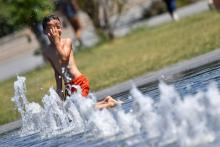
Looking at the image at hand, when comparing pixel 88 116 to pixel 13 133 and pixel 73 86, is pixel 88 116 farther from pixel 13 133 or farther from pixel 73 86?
pixel 13 133

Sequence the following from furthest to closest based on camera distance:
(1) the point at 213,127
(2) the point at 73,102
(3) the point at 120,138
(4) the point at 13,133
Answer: (4) the point at 13,133 → (2) the point at 73,102 → (3) the point at 120,138 → (1) the point at 213,127

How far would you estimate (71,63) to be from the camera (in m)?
10.5

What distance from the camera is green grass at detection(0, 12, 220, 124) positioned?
47.5ft

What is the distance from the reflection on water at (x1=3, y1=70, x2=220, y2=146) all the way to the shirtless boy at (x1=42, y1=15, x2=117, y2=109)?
222 millimetres

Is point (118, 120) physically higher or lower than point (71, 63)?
lower

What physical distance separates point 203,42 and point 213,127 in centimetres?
870

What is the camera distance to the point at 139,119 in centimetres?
830

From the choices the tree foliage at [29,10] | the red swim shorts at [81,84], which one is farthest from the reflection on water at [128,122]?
the tree foliage at [29,10]

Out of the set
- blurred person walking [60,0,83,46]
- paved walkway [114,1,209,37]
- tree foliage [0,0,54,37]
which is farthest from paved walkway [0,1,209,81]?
tree foliage [0,0,54,37]

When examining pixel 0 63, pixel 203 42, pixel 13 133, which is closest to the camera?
pixel 13 133

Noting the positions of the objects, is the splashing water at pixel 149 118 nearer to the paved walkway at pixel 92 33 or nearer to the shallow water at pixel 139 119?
the shallow water at pixel 139 119

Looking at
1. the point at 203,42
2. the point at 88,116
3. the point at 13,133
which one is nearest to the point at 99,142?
the point at 88,116

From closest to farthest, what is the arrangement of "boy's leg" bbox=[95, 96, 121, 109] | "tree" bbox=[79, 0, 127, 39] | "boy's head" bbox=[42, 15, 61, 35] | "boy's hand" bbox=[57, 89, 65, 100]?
"boy's leg" bbox=[95, 96, 121, 109] < "boy's head" bbox=[42, 15, 61, 35] < "boy's hand" bbox=[57, 89, 65, 100] < "tree" bbox=[79, 0, 127, 39]

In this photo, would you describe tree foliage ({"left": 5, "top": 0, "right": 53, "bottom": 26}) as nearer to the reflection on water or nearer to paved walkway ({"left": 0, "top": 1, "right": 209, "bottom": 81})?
paved walkway ({"left": 0, "top": 1, "right": 209, "bottom": 81})
